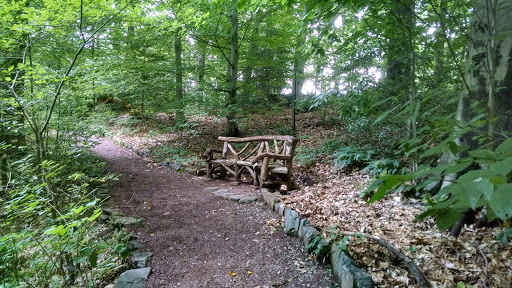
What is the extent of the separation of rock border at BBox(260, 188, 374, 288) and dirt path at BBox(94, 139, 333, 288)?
131mm

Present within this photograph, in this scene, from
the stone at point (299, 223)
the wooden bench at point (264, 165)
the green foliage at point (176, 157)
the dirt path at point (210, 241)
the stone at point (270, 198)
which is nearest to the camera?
the dirt path at point (210, 241)

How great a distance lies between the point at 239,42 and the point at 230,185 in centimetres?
588

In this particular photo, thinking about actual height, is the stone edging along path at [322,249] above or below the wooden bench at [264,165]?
below

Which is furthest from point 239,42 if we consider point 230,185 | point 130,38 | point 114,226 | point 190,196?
point 114,226

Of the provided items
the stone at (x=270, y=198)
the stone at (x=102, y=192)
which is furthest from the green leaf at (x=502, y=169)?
the stone at (x=102, y=192)

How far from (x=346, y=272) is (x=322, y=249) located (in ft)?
1.86

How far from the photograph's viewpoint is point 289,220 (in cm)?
388

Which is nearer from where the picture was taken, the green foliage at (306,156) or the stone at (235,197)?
the stone at (235,197)

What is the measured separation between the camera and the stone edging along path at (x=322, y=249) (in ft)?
7.61

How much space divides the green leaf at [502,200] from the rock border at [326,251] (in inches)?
75.1

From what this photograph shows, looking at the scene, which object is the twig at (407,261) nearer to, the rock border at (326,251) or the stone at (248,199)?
the rock border at (326,251)

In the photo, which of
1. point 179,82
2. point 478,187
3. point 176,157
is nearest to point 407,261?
point 478,187

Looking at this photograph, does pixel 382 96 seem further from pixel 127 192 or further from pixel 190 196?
pixel 127 192

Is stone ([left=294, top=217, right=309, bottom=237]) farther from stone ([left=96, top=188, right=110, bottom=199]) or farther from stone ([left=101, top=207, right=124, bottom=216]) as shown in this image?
stone ([left=96, top=188, right=110, bottom=199])
